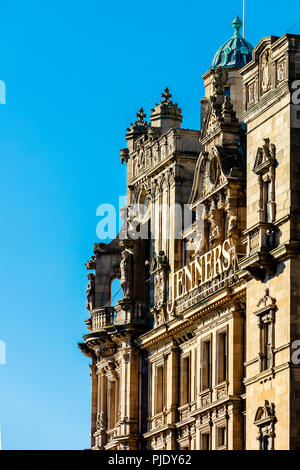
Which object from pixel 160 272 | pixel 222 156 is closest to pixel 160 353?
pixel 160 272

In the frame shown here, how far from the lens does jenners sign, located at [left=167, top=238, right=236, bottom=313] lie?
10544cm

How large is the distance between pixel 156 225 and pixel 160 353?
722 centimetres

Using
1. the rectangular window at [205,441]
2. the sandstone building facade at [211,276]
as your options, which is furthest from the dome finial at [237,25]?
the rectangular window at [205,441]

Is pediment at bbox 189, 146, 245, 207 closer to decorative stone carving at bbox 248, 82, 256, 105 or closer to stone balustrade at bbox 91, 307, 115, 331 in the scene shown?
decorative stone carving at bbox 248, 82, 256, 105

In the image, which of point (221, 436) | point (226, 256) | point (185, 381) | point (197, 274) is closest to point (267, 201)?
point (226, 256)

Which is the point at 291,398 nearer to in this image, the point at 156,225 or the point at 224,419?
the point at 224,419

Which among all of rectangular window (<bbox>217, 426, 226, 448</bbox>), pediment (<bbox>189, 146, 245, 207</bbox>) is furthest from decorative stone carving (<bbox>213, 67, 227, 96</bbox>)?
rectangular window (<bbox>217, 426, 226, 448</bbox>)

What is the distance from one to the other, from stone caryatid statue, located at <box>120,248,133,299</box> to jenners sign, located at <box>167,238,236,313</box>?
535 cm

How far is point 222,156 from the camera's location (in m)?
108

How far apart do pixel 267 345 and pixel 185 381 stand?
551 inches

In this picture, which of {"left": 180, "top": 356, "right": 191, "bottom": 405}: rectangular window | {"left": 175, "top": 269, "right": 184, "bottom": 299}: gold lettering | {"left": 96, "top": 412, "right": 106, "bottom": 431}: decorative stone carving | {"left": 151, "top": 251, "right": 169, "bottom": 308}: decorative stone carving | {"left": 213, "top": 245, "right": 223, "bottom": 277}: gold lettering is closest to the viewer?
{"left": 213, "top": 245, "right": 223, "bottom": 277}: gold lettering

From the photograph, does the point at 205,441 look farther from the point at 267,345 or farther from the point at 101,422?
the point at 101,422

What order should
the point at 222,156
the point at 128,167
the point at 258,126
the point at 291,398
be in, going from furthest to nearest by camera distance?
the point at 128,167, the point at 222,156, the point at 258,126, the point at 291,398

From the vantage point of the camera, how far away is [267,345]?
3856 inches
